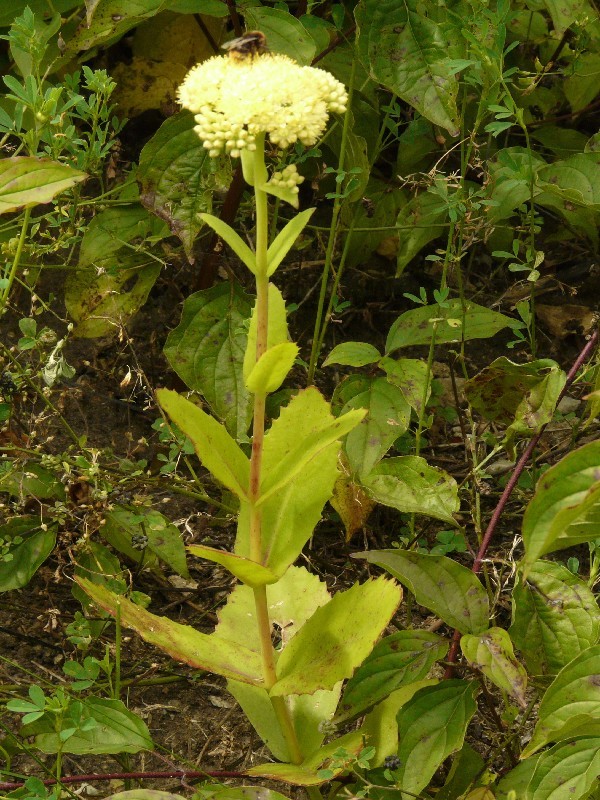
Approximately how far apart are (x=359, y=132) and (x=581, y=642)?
1301mm

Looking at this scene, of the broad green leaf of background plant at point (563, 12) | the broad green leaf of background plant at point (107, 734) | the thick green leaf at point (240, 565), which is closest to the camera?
the thick green leaf at point (240, 565)

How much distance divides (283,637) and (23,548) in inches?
20.7

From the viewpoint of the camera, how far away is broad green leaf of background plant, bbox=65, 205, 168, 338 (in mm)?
1986

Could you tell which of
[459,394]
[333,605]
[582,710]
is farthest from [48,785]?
[459,394]

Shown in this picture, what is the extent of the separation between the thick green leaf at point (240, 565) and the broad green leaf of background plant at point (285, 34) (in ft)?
3.13

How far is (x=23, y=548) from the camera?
171 cm

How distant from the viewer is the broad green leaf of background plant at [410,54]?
172 centimetres

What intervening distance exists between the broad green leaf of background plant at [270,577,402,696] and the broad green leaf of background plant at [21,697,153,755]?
21 cm

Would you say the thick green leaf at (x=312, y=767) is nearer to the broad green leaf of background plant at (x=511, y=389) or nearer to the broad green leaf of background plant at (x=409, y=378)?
the broad green leaf of background plant at (x=511, y=389)

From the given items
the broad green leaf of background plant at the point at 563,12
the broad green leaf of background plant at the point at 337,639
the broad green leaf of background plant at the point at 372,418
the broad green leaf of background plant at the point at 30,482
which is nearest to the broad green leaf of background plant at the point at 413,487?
the broad green leaf of background plant at the point at 372,418

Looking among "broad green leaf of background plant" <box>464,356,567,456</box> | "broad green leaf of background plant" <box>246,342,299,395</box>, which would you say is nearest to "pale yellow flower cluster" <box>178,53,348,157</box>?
"broad green leaf of background plant" <box>246,342,299,395</box>

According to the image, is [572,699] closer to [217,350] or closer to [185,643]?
[185,643]

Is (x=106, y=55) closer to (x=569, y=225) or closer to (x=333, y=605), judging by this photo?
(x=569, y=225)

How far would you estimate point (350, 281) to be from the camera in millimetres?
2395
